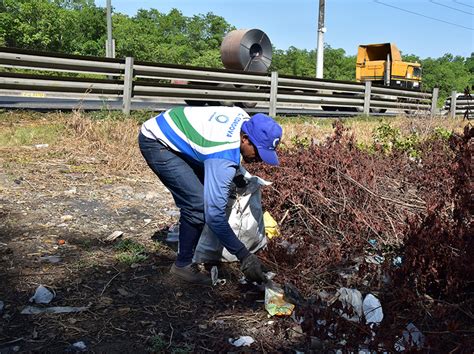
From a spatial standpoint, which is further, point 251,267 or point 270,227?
point 270,227

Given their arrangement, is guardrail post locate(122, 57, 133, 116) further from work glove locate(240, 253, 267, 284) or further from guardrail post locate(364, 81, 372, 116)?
guardrail post locate(364, 81, 372, 116)

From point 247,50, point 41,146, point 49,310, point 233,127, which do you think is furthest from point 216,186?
point 247,50

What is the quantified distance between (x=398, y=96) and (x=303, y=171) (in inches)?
455

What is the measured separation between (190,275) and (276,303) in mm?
680

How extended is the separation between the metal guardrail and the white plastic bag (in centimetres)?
507

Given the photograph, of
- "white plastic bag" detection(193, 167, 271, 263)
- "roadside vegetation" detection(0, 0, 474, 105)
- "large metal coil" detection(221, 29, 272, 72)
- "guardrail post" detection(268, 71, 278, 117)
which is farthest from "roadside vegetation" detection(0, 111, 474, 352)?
"roadside vegetation" detection(0, 0, 474, 105)

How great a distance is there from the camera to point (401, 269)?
287cm

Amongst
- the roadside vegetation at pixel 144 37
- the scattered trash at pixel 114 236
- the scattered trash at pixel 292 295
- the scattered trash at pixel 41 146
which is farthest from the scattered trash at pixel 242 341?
the roadside vegetation at pixel 144 37

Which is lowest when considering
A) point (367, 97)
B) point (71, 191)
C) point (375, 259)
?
point (375, 259)

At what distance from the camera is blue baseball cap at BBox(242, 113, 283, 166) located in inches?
110

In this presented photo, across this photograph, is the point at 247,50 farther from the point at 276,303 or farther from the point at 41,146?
the point at 276,303

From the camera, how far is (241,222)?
11.8 ft

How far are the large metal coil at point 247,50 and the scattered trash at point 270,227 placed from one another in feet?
31.5

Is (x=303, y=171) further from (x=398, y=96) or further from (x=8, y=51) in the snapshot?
(x=398, y=96)
